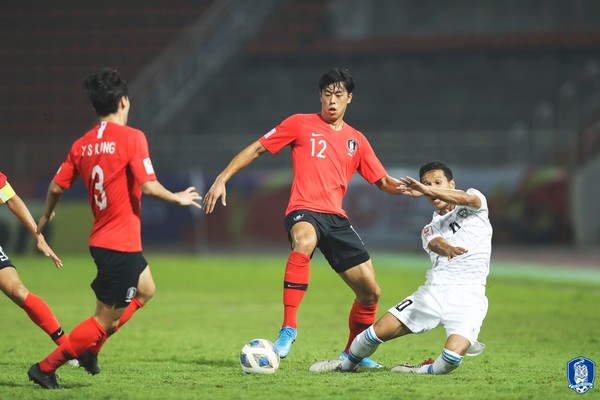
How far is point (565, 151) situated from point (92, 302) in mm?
13599

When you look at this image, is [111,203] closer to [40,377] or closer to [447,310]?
[40,377]

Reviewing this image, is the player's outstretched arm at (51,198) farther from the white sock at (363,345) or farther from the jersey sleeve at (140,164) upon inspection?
the white sock at (363,345)

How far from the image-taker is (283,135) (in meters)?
8.33

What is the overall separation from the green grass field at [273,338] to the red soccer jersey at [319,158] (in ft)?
4.25

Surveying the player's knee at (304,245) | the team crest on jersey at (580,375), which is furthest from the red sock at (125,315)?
the team crest on jersey at (580,375)

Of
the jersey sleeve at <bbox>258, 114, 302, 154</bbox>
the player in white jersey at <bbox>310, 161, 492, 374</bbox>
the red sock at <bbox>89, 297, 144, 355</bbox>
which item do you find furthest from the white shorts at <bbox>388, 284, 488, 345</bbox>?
the red sock at <bbox>89, 297, 144, 355</bbox>

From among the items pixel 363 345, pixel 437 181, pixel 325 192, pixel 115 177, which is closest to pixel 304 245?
pixel 325 192

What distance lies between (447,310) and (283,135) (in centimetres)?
194

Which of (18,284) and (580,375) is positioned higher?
(18,284)

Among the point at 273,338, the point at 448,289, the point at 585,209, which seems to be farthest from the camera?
the point at 585,209

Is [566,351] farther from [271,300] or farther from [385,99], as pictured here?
[385,99]

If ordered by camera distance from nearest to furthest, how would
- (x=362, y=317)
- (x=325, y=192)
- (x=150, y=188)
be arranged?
(x=150, y=188), (x=325, y=192), (x=362, y=317)

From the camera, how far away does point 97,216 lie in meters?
6.89

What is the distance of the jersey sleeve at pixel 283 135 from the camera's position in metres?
8.32
